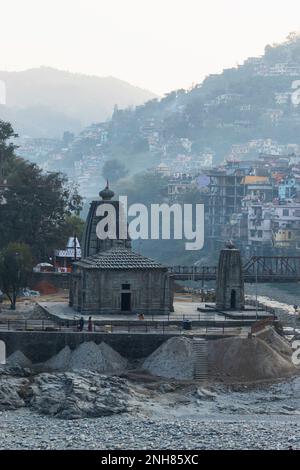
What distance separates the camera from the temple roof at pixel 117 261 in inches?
2628

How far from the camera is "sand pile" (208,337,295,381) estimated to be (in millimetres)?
58406

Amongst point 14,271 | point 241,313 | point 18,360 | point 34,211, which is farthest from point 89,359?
point 34,211

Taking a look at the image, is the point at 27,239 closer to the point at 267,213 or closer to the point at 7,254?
the point at 7,254

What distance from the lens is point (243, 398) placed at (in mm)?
55062

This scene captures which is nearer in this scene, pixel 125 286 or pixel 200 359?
pixel 200 359

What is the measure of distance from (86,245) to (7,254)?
5.91m

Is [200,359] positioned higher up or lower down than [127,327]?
lower down

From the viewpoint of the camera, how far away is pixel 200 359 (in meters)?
59.1

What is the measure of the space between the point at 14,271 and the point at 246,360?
2064cm

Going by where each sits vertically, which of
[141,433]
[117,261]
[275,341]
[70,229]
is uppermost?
[70,229]

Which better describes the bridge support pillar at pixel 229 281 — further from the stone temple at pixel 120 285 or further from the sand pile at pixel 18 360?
the sand pile at pixel 18 360

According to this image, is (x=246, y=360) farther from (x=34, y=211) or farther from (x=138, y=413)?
(x=34, y=211)

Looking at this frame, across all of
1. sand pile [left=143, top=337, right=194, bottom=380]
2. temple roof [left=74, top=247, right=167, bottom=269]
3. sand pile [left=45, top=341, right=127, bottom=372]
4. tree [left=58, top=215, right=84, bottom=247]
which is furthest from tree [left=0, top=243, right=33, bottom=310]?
sand pile [left=143, top=337, right=194, bottom=380]

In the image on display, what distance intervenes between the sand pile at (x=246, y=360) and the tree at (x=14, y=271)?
18.0 metres
